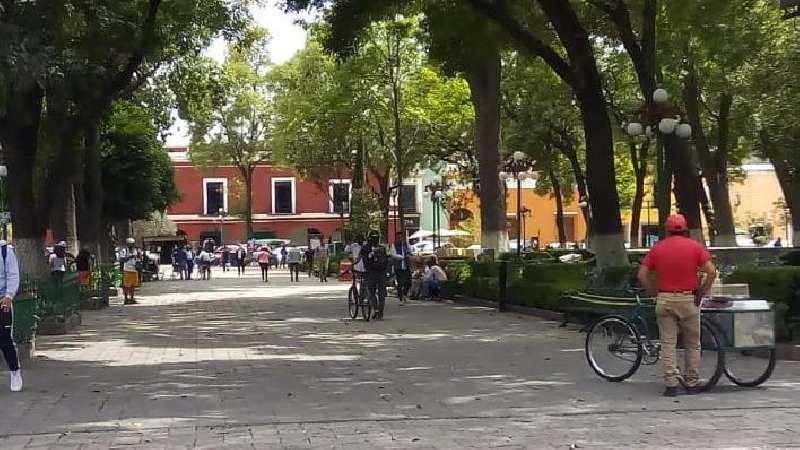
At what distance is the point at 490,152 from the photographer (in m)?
26.1

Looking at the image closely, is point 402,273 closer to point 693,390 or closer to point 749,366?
point 749,366

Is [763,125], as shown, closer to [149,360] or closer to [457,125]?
[457,125]

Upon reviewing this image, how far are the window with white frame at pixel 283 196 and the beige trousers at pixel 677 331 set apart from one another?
72.2 meters

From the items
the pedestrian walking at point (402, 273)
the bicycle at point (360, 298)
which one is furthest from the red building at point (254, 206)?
the bicycle at point (360, 298)

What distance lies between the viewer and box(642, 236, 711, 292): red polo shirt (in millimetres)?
9523

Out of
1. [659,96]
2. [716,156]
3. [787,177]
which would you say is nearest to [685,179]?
[659,96]

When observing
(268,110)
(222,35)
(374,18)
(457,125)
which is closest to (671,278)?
(374,18)

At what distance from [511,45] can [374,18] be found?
320 centimetres

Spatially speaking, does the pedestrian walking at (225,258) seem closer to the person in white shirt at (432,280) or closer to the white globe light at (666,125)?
the person in white shirt at (432,280)

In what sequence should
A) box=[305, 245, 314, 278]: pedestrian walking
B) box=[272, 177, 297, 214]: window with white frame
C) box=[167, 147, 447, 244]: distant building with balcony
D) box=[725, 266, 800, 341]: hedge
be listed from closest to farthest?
box=[725, 266, 800, 341]: hedge → box=[305, 245, 314, 278]: pedestrian walking → box=[167, 147, 447, 244]: distant building with balcony → box=[272, 177, 297, 214]: window with white frame

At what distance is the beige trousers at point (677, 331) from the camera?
31.2ft

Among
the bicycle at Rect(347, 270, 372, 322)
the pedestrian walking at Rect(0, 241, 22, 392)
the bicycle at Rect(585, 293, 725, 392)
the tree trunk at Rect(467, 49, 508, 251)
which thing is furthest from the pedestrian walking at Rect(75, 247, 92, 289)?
the bicycle at Rect(585, 293, 725, 392)

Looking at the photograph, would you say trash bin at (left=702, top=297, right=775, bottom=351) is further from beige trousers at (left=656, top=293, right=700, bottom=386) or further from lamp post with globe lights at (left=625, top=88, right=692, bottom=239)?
lamp post with globe lights at (left=625, top=88, right=692, bottom=239)

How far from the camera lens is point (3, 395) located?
10273mm
